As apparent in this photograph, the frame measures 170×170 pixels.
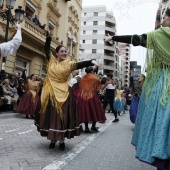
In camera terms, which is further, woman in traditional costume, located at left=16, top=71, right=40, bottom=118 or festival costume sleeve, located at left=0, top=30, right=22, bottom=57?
woman in traditional costume, located at left=16, top=71, right=40, bottom=118

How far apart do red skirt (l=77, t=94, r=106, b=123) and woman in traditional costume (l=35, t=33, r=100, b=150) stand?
203 centimetres

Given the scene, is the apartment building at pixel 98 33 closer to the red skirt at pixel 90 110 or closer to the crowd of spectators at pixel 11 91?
the crowd of spectators at pixel 11 91

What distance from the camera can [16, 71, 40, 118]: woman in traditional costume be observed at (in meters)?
9.70

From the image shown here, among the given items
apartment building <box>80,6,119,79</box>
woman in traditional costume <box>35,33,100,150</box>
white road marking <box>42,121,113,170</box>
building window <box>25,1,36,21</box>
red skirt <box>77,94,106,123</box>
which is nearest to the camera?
white road marking <box>42,121,113,170</box>

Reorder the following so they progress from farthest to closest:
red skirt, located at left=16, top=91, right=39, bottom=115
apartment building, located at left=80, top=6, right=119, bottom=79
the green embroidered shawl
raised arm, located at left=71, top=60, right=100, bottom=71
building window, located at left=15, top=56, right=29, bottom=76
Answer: apartment building, located at left=80, top=6, right=119, bottom=79 → building window, located at left=15, top=56, right=29, bottom=76 → red skirt, located at left=16, top=91, right=39, bottom=115 → raised arm, located at left=71, top=60, right=100, bottom=71 → the green embroidered shawl

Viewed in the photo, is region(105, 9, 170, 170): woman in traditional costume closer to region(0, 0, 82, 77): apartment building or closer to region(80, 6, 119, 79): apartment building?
region(0, 0, 82, 77): apartment building

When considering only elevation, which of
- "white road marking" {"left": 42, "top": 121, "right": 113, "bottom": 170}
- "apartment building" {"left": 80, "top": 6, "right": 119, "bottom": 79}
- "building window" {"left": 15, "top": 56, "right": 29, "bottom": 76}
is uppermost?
"apartment building" {"left": 80, "top": 6, "right": 119, "bottom": 79}

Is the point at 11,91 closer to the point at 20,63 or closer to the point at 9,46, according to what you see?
the point at 20,63

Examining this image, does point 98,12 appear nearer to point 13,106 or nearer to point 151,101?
point 13,106

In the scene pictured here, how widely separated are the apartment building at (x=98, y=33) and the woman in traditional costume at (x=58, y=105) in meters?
67.5

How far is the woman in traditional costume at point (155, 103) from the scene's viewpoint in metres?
2.67

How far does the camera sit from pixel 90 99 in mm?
6906

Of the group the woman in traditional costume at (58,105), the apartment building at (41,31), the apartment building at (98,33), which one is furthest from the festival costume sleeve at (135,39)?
the apartment building at (98,33)

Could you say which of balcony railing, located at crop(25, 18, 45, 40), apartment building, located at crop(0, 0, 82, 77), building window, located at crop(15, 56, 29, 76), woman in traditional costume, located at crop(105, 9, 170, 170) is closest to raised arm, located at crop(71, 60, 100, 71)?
woman in traditional costume, located at crop(105, 9, 170, 170)
